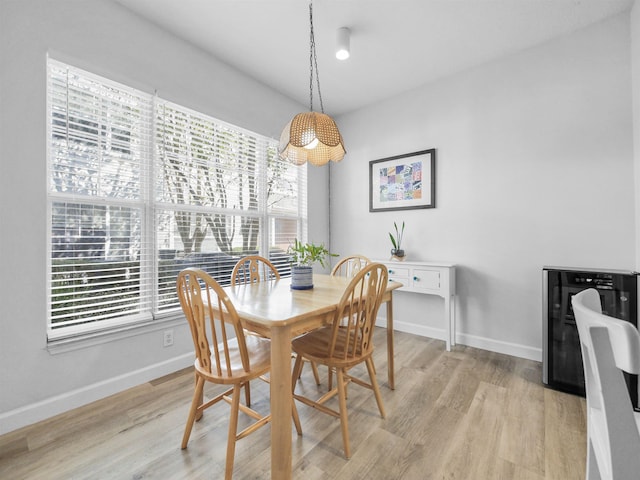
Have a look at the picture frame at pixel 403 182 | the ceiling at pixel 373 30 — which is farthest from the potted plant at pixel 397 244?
the ceiling at pixel 373 30

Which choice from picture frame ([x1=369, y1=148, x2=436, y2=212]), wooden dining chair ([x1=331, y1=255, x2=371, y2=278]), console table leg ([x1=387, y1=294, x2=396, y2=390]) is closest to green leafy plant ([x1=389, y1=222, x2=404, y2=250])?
picture frame ([x1=369, y1=148, x2=436, y2=212])

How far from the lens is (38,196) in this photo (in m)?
1.74

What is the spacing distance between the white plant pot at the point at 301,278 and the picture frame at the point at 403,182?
1742mm

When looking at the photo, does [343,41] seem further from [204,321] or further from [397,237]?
[204,321]

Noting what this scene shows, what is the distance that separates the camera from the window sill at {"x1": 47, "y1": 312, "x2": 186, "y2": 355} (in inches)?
70.6

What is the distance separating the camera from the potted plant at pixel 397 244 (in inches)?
123

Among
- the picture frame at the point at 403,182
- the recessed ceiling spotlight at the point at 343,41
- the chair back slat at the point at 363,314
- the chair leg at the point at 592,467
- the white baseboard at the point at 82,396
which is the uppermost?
the recessed ceiling spotlight at the point at 343,41

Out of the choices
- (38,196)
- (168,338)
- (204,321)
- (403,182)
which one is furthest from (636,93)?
(38,196)

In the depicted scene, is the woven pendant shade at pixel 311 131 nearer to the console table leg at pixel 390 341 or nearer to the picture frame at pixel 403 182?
the console table leg at pixel 390 341

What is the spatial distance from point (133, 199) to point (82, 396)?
4.38 feet

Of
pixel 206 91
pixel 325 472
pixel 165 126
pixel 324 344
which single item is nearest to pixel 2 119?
pixel 165 126

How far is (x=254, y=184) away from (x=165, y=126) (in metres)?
0.95

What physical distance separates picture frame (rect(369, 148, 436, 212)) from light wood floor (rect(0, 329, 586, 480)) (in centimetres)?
182

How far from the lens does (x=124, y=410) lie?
181 cm
